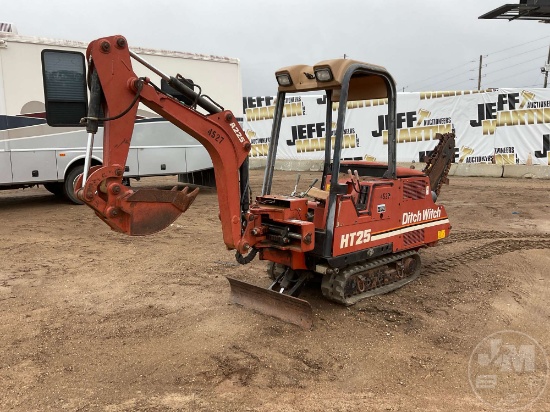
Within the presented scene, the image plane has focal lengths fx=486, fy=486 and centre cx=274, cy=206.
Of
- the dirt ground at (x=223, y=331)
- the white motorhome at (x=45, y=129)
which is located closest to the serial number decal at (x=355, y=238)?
the dirt ground at (x=223, y=331)

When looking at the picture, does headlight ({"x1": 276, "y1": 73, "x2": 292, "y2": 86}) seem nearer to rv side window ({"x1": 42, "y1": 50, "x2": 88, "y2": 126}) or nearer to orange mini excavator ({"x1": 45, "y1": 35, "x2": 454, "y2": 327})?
orange mini excavator ({"x1": 45, "y1": 35, "x2": 454, "y2": 327})

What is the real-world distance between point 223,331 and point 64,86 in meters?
7.92

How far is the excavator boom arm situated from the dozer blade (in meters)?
1.23

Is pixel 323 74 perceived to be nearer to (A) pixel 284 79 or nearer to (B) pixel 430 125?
(A) pixel 284 79

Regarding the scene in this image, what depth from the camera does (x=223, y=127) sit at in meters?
4.35

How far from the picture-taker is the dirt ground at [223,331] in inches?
135

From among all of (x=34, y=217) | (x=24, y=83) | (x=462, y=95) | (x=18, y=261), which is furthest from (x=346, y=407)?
(x=462, y=95)

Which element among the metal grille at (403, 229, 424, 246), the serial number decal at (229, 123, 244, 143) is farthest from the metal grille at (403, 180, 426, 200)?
the serial number decal at (229, 123, 244, 143)

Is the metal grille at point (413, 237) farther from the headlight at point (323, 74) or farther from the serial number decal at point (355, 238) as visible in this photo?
A: the headlight at point (323, 74)

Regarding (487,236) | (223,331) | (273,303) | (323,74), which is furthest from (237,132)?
(487,236)

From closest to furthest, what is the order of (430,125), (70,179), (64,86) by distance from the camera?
(64,86), (70,179), (430,125)

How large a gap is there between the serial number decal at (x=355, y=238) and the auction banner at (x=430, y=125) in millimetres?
10167

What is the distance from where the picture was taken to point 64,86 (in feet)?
33.6

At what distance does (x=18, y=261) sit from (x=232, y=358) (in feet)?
14.0
